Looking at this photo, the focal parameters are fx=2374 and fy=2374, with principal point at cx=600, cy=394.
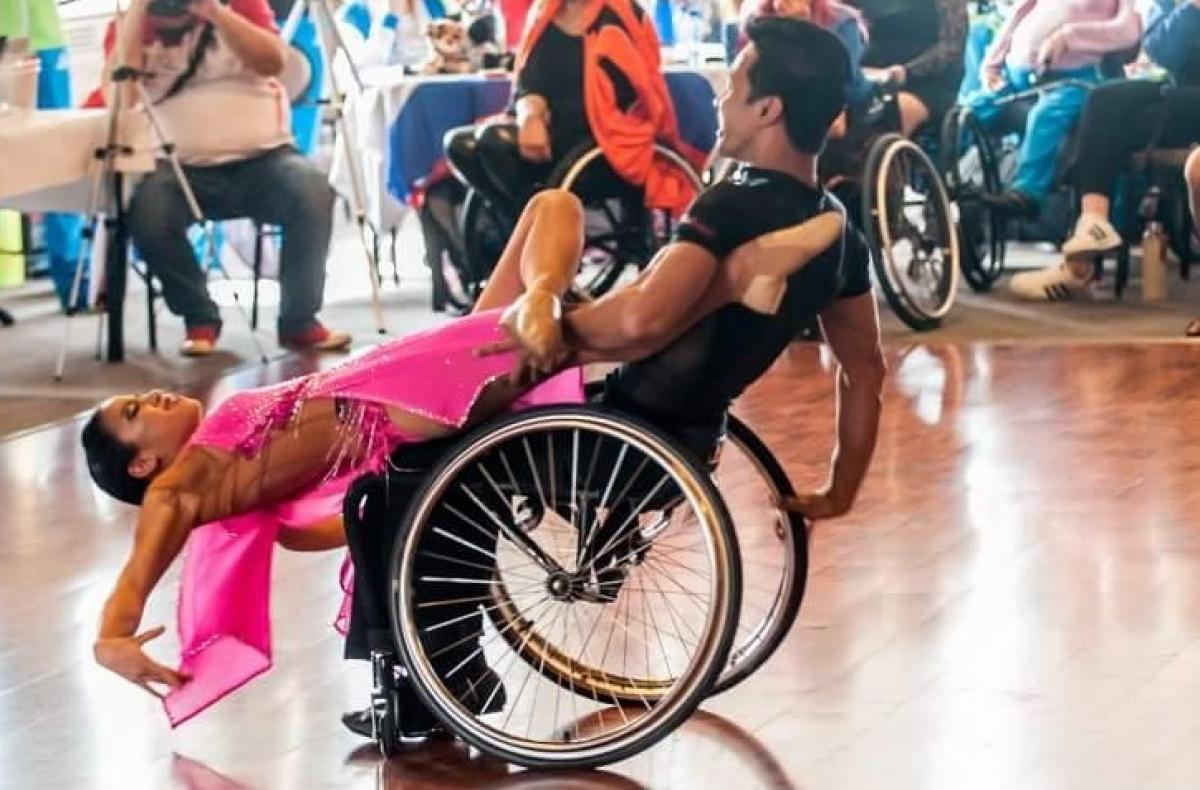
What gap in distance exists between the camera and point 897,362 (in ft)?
18.8

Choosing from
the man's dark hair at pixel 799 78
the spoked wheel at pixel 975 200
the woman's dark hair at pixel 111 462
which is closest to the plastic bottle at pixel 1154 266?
the spoked wheel at pixel 975 200

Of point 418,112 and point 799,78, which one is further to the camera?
point 418,112

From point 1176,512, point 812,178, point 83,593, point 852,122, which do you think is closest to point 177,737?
point 83,593

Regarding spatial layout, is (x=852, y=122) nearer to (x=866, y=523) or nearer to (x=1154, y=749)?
(x=866, y=523)

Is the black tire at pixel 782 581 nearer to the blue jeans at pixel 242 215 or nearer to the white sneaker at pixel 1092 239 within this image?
the blue jeans at pixel 242 215

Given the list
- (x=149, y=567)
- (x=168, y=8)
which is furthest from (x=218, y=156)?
(x=149, y=567)

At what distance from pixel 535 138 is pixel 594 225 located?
2.20ft

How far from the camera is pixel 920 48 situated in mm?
6660

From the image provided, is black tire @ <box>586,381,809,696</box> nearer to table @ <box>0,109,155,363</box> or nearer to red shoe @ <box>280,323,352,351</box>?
table @ <box>0,109,155,363</box>

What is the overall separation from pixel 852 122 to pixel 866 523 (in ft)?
7.56

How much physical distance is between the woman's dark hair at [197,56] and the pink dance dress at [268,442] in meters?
3.17

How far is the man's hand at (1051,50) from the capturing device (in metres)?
6.82

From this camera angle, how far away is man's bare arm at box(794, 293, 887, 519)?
3.02 metres

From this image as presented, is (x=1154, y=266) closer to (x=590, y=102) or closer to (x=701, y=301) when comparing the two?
(x=590, y=102)
